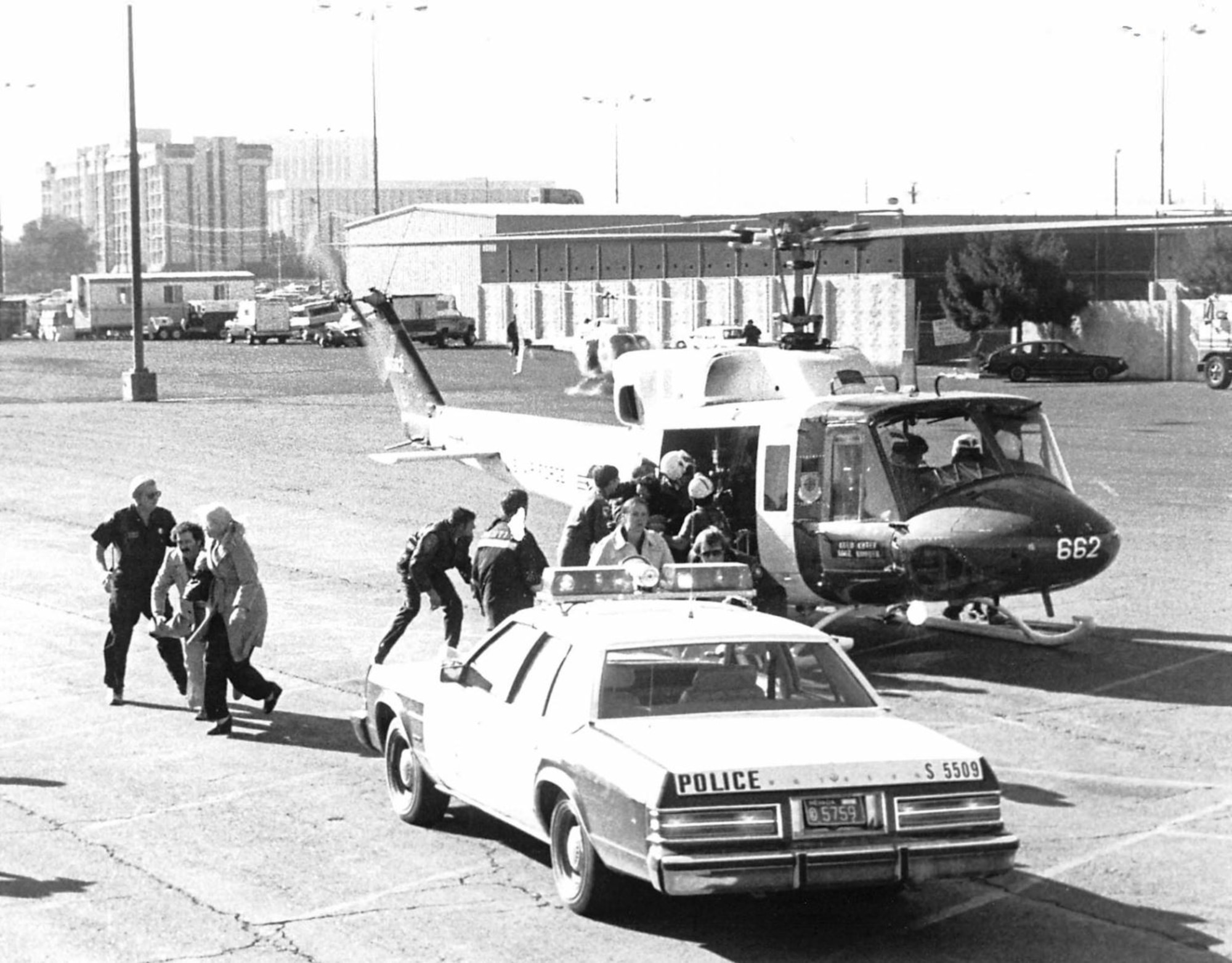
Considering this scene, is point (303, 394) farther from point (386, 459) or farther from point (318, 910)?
point (318, 910)

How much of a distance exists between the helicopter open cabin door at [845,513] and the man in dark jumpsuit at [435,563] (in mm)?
3010

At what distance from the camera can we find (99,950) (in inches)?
352

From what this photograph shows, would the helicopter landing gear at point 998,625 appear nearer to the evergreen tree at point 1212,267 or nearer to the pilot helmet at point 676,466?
the pilot helmet at point 676,466

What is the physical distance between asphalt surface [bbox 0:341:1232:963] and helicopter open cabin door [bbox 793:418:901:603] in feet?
2.58

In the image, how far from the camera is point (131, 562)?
14.9 metres

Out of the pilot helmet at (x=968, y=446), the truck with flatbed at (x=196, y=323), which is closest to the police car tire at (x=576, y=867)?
the pilot helmet at (x=968, y=446)

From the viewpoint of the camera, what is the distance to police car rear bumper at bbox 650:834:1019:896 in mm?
8289

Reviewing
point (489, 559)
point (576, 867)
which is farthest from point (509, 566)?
point (576, 867)

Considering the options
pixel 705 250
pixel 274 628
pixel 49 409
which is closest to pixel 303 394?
pixel 49 409

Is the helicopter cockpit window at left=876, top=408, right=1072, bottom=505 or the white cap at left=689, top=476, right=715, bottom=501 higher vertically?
the helicopter cockpit window at left=876, top=408, right=1072, bottom=505

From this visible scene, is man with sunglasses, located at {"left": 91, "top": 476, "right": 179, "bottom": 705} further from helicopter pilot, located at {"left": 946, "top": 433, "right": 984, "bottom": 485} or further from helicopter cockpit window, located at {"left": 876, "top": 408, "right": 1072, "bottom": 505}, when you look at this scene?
helicopter pilot, located at {"left": 946, "top": 433, "right": 984, "bottom": 485}

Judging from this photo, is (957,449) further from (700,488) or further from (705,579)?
(705,579)

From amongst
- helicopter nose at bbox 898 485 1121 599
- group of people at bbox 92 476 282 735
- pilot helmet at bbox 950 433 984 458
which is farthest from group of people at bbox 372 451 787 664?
pilot helmet at bbox 950 433 984 458

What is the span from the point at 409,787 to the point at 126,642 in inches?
185
